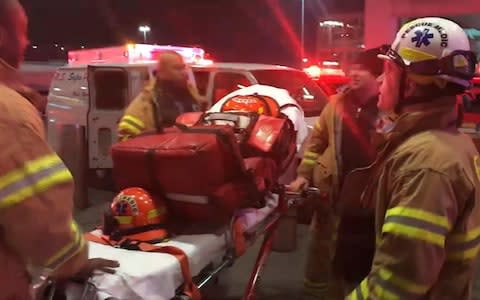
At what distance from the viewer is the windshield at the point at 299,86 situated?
7.29 meters

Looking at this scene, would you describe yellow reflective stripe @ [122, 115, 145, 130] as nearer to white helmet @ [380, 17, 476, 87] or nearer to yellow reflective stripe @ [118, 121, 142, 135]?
yellow reflective stripe @ [118, 121, 142, 135]

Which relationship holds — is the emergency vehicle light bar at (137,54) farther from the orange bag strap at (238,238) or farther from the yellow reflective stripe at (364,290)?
the yellow reflective stripe at (364,290)

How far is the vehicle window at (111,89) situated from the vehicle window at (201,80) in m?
0.92

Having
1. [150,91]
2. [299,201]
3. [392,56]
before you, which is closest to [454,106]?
[392,56]

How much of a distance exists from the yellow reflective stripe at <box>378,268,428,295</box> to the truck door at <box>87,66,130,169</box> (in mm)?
6085

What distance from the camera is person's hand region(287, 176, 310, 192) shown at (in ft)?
12.4

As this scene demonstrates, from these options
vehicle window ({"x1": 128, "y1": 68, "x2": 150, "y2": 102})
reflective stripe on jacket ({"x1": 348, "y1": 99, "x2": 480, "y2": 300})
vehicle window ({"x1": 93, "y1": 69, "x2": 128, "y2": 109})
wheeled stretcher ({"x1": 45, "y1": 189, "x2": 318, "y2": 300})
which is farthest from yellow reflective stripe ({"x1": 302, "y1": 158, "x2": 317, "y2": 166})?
vehicle window ({"x1": 93, "y1": 69, "x2": 128, "y2": 109})

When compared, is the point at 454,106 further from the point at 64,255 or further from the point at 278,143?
the point at 278,143

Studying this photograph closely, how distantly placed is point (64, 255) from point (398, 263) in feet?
3.12

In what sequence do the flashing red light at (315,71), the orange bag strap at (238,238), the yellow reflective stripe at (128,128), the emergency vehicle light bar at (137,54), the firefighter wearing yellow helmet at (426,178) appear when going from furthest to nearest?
1. the flashing red light at (315,71)
2. the emergency vehicle light bar at (137,54)
3. the yellow reflective stripe at (128,128)
4. the orange bag strap at (238,238)
5. the firefighter wearing yellow helmet at (426,178)

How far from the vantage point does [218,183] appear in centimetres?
277

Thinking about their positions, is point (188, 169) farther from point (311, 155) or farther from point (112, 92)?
point (112, 92)

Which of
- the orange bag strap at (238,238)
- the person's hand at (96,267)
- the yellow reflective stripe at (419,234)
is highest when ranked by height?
the yellow reflective stripe at (419,234)

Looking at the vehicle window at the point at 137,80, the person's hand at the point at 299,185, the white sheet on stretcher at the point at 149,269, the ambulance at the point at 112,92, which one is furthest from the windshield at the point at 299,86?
the white sheet on stretcher at the point at 149,269
